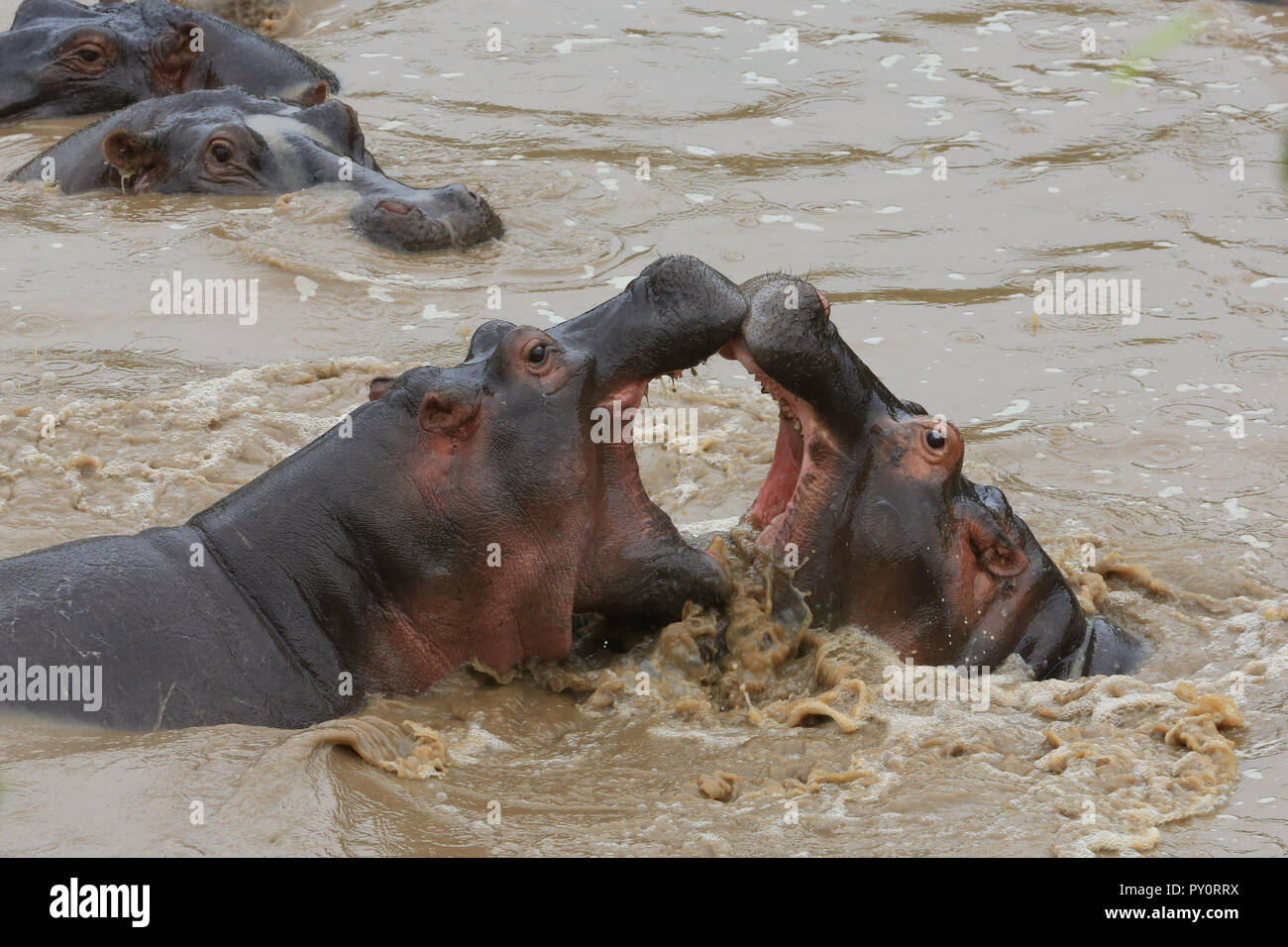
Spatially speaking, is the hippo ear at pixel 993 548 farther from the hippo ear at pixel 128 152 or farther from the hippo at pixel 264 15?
the hippo at pixel 264 15

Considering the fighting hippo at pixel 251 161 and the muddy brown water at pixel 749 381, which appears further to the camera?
the fighting hippo at pixel 251 161

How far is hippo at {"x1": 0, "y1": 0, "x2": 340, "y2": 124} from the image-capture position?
11984mm

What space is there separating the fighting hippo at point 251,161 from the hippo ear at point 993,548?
16.0ft

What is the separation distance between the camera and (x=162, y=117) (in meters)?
10.5

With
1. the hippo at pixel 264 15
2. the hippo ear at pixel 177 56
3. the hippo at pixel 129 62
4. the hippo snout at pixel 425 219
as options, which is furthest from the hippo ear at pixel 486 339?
the hippo at pixel 264 15

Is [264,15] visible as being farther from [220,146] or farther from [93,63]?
[220,146]

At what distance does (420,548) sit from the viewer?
4.89 meters

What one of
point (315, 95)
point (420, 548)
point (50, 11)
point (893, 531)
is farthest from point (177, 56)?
point (893, 531)

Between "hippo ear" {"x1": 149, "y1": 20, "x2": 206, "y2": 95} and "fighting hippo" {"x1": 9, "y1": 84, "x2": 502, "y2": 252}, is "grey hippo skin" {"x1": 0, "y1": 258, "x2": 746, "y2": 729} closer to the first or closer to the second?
"fighting hippo" {"x1": 9, "y1": 84, "x2": 502, "y2": 252}

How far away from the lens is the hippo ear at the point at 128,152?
10070 mm

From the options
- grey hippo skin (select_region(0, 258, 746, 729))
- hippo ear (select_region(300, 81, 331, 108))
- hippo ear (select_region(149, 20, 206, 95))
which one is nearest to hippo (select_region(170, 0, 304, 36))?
hippo ear (select_region(149, 20, 206, 95))

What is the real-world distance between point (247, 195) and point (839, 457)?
585 centimetres

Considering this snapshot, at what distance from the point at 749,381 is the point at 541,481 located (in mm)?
3447
